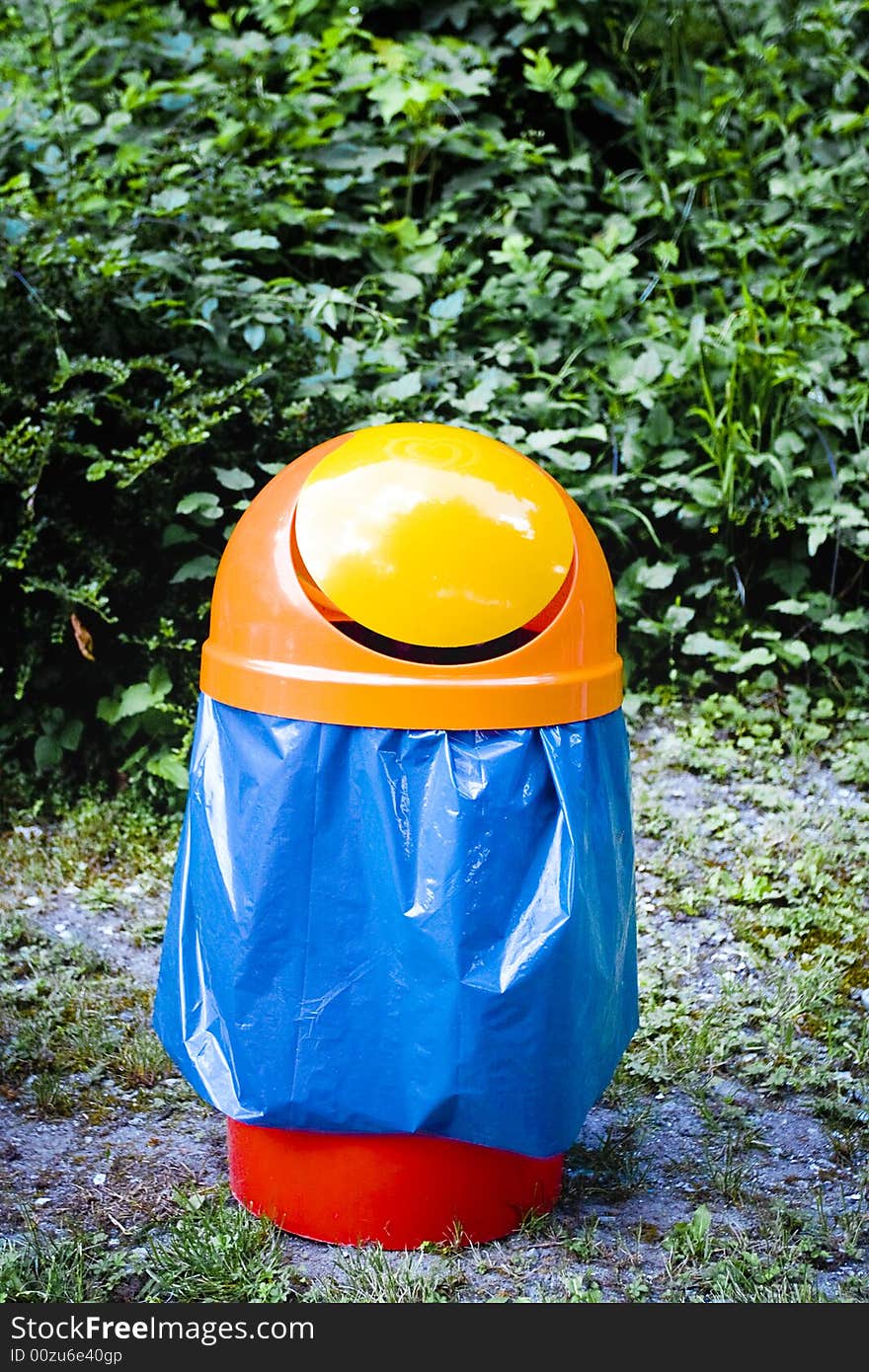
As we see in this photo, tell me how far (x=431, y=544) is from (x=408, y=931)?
53cm

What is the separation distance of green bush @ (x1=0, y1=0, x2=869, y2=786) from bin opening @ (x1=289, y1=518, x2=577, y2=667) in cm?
157

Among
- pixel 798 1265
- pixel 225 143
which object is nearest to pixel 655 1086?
pixel 798 1265

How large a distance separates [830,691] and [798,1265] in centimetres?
244

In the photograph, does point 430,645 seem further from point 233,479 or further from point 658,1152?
point 233,479

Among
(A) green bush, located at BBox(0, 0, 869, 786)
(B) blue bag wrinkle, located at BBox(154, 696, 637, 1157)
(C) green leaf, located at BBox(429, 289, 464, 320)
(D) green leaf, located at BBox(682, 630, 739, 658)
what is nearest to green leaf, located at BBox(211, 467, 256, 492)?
(A) green bush, located at BBox(0, 0, 869, 786)

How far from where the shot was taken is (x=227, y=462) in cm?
359

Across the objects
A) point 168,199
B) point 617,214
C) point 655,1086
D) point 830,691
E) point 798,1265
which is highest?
point 168,199

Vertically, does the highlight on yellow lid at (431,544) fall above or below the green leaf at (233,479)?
above

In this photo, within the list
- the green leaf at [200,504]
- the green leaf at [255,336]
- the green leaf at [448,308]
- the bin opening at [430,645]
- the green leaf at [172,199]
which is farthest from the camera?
the green leaf at [448,308]

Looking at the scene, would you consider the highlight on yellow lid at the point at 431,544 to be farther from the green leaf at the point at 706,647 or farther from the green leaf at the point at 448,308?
the green leaf at the point at 448,308

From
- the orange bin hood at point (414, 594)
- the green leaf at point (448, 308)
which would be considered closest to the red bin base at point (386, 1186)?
the orange bin hood at point (414, 594)

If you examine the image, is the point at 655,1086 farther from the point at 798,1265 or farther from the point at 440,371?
the point at 440,371

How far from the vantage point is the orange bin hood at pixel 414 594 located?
1612mm

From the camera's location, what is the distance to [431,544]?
163 cm
